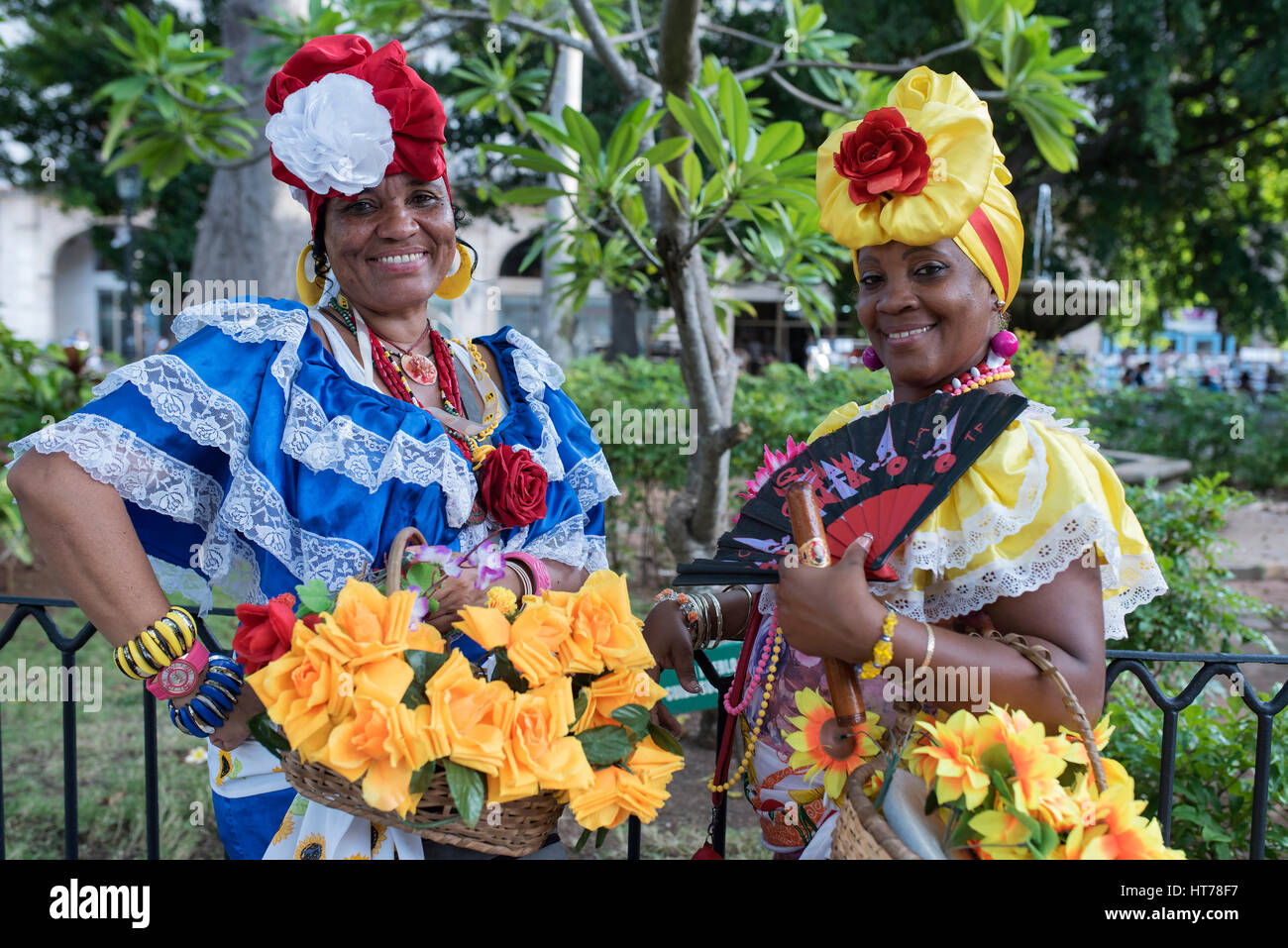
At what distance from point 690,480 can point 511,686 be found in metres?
2.77

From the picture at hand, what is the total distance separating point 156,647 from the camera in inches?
64.2

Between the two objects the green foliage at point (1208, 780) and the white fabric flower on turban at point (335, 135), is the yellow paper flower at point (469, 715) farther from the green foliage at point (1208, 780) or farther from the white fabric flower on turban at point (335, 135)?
the green foliage at point (1208, 780)

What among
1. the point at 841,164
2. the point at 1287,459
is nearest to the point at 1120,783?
the point at 841,164

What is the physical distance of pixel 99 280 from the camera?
33.8 metres

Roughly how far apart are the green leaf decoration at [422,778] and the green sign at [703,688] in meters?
1.28

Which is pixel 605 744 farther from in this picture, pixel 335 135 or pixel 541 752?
pixel 335 135

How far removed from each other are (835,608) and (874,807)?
30cm

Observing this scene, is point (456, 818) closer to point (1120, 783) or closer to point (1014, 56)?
point (1120, 783)

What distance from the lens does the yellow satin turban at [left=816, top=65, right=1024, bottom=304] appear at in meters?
1.66

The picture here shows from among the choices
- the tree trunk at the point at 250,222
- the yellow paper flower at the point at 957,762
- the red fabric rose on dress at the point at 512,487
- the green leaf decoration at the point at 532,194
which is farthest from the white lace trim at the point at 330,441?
the tree trunk at the point at 250,222

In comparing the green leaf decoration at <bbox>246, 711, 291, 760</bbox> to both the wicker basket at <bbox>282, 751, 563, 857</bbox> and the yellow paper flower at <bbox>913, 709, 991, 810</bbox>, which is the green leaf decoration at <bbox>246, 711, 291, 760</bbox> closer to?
the wicker basket at <bbox>282, 751, 563, 857</bbox>

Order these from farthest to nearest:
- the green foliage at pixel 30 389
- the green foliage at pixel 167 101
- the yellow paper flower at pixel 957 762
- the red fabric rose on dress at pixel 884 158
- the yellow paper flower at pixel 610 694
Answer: the green foliage at pixel 30 389 → the green foliage at pixel 167 101 → the red fabric rose on dress at pixel 884 158 → the yellow paper flower at pixel 610 694 → the yellow paper flower at pixel 957 762

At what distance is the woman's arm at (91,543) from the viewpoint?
163 cm

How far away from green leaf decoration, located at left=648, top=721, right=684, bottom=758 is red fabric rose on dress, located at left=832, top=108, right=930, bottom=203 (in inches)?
40.6
